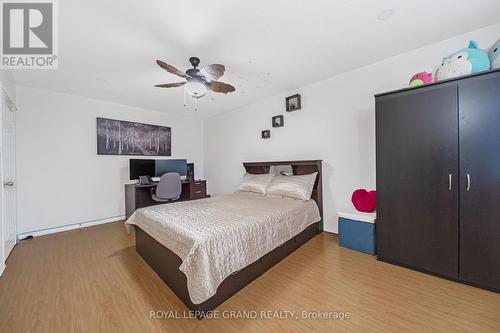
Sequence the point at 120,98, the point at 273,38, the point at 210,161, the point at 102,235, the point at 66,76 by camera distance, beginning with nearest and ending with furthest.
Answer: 1. the point at 273,38
2. the point at 66,76
3. the point at 102,235
4. the point at 120,98
5. the point at 210,161

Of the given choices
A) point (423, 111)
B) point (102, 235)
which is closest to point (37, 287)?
point (102, 235)

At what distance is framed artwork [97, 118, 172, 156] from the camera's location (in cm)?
390

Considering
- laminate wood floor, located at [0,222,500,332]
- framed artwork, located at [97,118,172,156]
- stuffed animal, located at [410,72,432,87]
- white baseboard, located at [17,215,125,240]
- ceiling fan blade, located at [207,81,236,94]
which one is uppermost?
ceiling fan blade, located at [207,81,236,94]

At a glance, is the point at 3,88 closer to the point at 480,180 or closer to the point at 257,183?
the point at 257,183

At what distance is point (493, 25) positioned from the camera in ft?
6.42

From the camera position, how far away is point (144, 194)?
4059mm

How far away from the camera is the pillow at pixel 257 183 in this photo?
3405 millimetres

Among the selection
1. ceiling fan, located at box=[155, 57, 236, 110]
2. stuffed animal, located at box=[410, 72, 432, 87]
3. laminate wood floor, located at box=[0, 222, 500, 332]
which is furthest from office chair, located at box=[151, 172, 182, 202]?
stuffed animal, located at box=[410, 72, 432, 87]

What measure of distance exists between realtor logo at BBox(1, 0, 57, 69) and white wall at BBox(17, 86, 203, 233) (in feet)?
3.33

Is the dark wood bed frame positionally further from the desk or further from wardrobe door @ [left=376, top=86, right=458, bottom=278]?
the desk

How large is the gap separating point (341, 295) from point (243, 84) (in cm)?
305

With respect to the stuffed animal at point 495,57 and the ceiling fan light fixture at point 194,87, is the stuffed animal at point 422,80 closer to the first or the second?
the stuffed animal at point 495,57

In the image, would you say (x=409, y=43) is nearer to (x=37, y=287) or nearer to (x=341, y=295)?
(x=341, y=295)

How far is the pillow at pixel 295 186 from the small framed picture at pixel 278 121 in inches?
43.1
